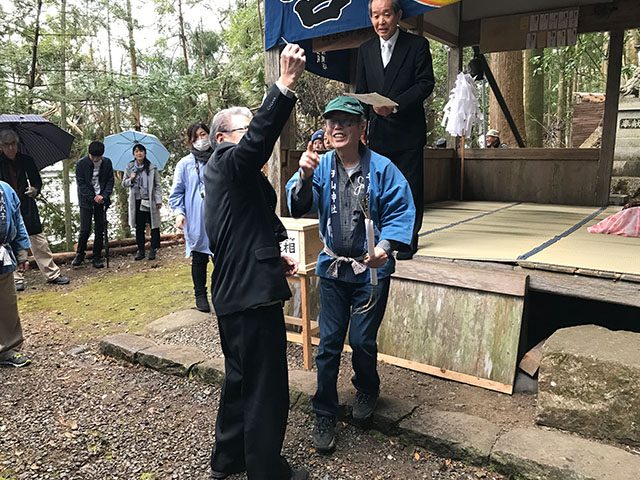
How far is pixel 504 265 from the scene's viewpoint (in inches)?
147

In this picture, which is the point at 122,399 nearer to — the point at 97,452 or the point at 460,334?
the point at 97,452

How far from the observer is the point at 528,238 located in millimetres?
4965

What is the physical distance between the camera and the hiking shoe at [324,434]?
2875mm

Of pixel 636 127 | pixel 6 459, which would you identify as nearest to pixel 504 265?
pixel 6 459

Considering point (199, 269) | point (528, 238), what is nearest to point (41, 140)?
point (199, 269)

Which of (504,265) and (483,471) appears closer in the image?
(483,471)

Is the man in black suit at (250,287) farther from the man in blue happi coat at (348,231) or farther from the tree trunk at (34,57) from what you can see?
the tree trunk at (34,57)

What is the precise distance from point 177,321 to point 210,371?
146cm

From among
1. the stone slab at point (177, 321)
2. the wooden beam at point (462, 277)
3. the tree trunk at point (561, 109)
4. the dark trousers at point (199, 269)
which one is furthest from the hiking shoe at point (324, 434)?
the tree trunk at point (561, 109)

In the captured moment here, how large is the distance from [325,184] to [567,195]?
680cm

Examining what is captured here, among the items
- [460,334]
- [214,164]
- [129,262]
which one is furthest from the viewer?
[129,262]

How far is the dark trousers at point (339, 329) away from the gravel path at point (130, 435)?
1.09 ft

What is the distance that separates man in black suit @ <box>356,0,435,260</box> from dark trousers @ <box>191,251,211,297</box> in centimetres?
229

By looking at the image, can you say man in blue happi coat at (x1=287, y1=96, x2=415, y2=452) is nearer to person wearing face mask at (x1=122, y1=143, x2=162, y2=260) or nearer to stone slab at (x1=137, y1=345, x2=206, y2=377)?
stone slab at (x1=137, y1=345, x2=206, y2=377)
